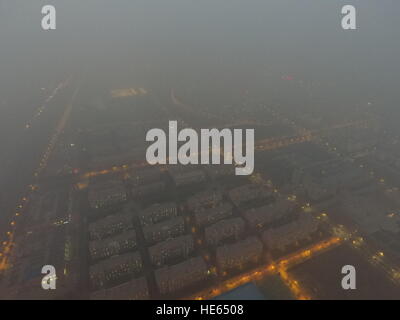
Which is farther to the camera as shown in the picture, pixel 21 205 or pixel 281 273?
pixel 21 205

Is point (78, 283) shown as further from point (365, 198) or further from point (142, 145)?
point (365, 198)

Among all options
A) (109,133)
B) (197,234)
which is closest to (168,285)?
(197,234)

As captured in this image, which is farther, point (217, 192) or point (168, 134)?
point (168, 134)

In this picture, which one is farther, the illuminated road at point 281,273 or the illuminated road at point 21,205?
the illuminated road at point 21,205

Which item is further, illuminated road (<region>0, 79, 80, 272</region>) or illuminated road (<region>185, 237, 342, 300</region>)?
illuminated road (<region>0, 79, 80, 272</region>)

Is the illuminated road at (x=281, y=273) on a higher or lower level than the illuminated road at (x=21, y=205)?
lower

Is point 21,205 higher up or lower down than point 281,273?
higher up

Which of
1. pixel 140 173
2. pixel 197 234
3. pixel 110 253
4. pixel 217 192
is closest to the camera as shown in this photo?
pixel 110 253

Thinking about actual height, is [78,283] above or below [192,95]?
below

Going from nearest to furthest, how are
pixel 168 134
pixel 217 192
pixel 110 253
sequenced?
1. pixel 110 253
2. pixel 217 192
3. pixel 168 134

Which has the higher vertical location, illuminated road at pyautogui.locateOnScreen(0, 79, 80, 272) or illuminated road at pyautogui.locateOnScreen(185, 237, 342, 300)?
illuminated road at pyautogui.locateOnScreen(0, 79, 80, 272)
